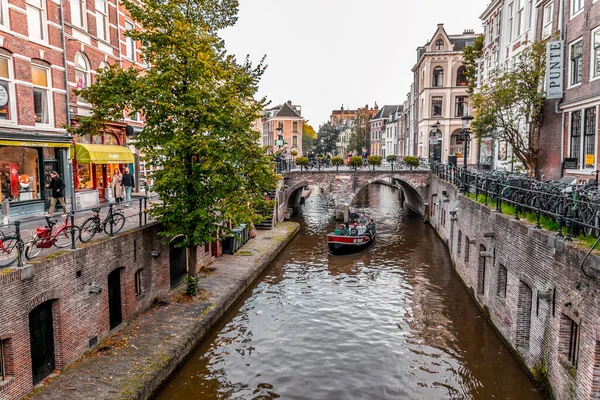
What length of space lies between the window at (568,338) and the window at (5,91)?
17.7 m

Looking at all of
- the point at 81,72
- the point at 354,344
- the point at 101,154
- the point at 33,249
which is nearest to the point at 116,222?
the point at 33,249

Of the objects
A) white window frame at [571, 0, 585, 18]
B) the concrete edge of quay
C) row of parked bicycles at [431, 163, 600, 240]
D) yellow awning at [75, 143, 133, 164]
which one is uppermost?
white window frame at [571, 0, 585, 18]

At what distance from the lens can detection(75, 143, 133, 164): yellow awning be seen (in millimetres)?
18344

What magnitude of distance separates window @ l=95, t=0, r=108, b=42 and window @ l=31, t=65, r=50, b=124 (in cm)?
468

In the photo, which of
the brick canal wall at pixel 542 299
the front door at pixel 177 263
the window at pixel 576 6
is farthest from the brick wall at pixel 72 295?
the window at pixel 576 6

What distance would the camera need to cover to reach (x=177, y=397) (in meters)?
10.2

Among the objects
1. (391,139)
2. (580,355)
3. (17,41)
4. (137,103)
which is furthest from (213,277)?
(391,139)

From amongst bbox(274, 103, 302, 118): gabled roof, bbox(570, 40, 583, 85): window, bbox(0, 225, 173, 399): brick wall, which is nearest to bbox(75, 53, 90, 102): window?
bbox(0, 225, 173, 399): brick wall

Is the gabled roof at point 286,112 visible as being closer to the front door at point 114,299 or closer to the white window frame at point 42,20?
the white window frame at point 42,20

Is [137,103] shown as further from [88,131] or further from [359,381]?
[359,381]

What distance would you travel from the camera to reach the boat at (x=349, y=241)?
975 inches

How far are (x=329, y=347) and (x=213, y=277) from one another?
6553 millimetres

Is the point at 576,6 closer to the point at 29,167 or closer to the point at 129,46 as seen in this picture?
the point at 129,46

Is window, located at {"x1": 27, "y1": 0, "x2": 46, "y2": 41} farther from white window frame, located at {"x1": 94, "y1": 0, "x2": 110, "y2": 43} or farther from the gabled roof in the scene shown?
the gabled roof
